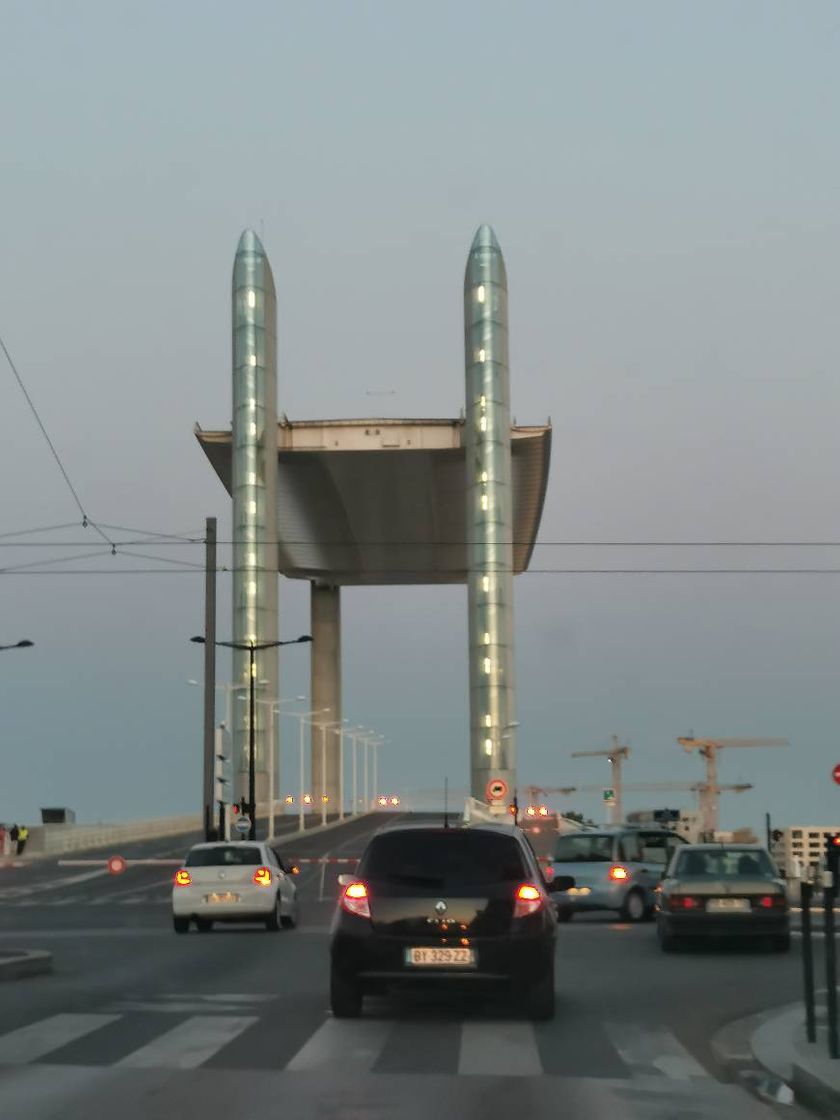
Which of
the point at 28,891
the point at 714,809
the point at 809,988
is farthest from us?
the point at 714,809

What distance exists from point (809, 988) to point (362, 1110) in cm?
483

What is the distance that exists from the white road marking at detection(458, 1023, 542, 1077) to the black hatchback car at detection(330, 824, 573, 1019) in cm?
42

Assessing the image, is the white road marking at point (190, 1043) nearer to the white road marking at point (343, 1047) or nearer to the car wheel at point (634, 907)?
the white road marking at point (343, 1047)

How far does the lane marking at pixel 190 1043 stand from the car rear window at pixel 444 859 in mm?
1615

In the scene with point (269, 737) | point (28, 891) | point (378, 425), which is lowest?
point (28, 891)

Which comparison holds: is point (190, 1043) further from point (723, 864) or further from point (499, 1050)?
point (723, 864)

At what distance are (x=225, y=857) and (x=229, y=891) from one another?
0.64 meters

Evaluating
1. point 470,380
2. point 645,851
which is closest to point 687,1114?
point 645,851

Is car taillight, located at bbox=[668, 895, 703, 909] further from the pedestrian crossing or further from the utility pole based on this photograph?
the utility pole

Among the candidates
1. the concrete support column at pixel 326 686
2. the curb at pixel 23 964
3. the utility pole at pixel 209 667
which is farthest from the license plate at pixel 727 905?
the concrete support column at pixel 326 686

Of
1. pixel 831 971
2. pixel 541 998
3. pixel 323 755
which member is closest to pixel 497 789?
pixel 541 998

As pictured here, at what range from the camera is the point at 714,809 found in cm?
16562

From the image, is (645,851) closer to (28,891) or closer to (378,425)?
(28,891)

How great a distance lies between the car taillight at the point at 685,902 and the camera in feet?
76.0
